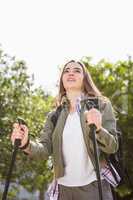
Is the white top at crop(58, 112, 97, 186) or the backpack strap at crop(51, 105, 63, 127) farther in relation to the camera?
the backpack strap at crop(51, 105, 63, 127)

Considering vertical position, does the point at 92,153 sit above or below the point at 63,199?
above

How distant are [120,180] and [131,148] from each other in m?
17.9

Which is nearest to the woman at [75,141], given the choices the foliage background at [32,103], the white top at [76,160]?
the white top at [76,160]

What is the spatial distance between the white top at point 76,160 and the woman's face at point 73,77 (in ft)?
1.09

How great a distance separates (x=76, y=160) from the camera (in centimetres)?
390

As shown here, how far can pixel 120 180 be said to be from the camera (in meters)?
A: 3.96

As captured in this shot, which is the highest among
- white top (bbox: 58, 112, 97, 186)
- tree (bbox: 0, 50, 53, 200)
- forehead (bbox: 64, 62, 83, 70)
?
forehead (bbox: 64, 62, 83, 70)

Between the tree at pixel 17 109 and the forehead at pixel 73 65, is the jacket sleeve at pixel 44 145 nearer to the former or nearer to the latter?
the forehead at pixel 73 65

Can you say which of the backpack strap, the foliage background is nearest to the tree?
the foliage background

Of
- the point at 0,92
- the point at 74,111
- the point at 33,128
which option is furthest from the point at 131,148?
the point at 74,111

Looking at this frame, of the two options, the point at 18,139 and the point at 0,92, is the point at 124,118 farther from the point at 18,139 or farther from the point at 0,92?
the point at 18,139

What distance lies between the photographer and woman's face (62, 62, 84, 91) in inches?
164

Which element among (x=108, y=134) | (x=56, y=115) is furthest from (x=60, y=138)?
(x=108, y=134)

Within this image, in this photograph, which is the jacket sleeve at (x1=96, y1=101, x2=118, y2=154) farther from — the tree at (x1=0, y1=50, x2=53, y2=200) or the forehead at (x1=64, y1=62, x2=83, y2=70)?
the tree at (x1=0, y1=50, x2=53, y2=200)
